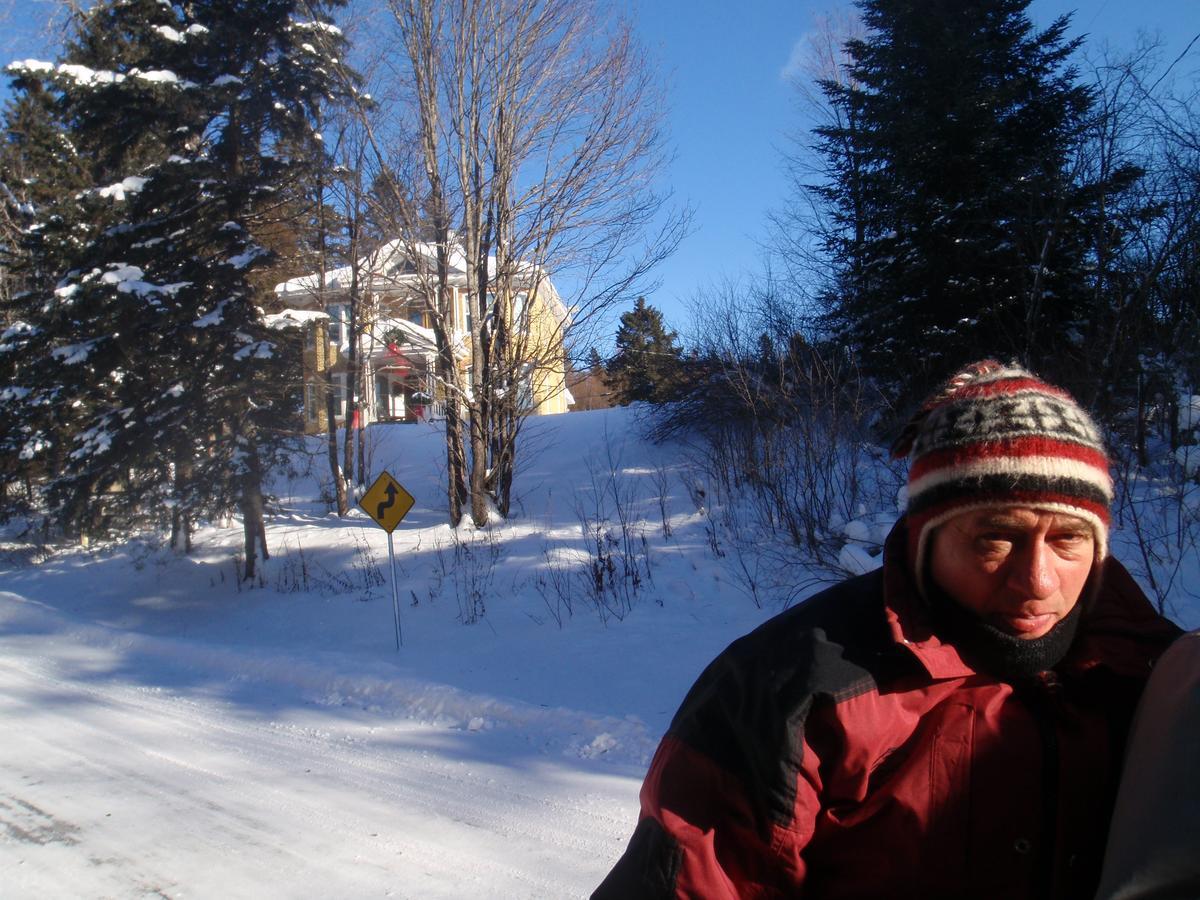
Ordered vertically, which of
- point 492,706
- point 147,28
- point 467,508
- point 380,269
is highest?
point 147,28

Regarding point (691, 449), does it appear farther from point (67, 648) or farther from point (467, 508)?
point (67, 648)

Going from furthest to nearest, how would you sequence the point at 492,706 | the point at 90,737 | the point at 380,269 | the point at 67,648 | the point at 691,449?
the point at 380,269 < the point at 691,449 < the point at 67,648 < the point at 492,706 < the point at 90,737

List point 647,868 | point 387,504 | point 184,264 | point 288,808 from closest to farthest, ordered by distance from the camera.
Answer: point 647,868, point 288,808, point 387,504, point 184,264

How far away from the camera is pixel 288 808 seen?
511cm

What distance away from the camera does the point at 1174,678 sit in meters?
1.53

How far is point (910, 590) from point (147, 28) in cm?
1753

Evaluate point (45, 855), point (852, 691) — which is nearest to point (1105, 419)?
point (852, 691)

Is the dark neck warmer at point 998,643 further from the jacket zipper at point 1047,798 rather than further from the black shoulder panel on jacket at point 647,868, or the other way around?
the black shoulder panel on jacket at point 647,868

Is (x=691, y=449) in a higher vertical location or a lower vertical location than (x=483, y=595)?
higher

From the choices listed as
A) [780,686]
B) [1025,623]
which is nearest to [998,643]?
[1025,623]

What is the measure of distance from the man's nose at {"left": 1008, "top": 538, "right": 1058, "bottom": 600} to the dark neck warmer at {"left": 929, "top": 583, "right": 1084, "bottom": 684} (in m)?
0.10

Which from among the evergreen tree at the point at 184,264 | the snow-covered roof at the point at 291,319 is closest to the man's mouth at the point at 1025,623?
the evergreen tree at the point at 184,264

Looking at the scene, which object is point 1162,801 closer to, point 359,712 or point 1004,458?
point 1004,458

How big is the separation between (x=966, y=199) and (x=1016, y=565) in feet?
40.0
